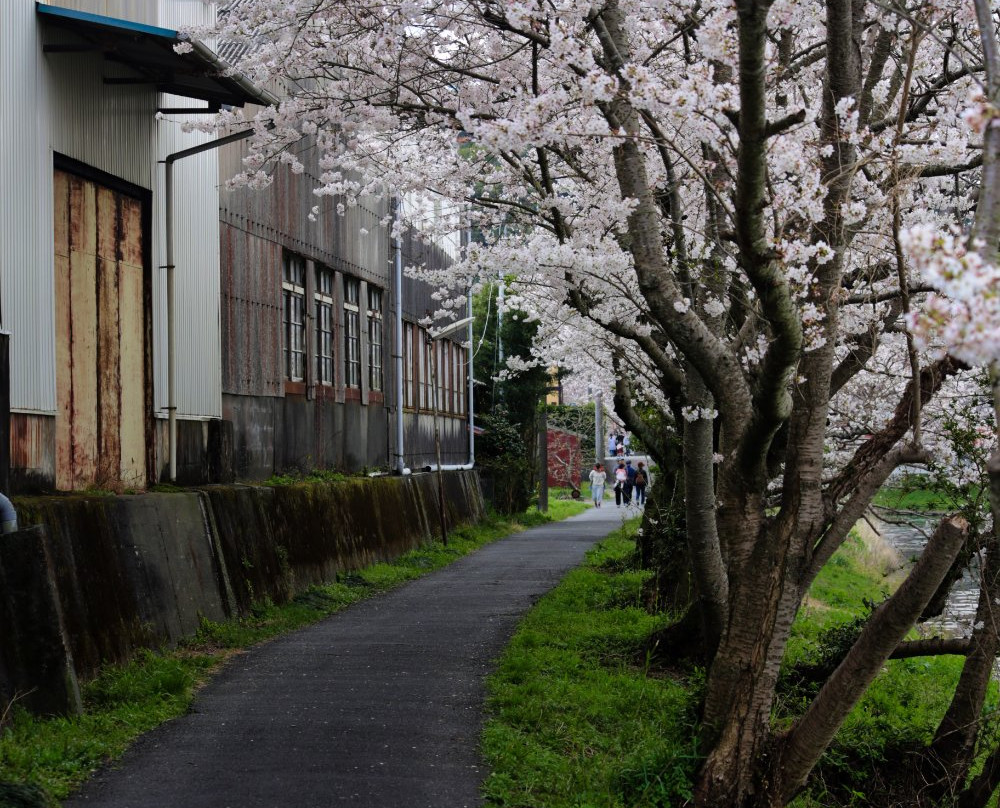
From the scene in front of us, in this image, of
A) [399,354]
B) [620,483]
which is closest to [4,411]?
[399,354]

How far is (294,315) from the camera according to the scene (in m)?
18.3

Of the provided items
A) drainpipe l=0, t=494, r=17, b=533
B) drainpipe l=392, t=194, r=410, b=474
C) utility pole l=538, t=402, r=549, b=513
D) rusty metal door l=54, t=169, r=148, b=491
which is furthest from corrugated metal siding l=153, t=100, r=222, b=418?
utility pole l=538, t=402, r=549, b=513

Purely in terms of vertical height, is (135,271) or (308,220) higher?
(308,220)

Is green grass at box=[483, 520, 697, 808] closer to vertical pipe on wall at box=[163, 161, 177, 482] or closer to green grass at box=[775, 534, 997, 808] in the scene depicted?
green grass at box=[775, 534, 997, 808]

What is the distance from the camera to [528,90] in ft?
34.4

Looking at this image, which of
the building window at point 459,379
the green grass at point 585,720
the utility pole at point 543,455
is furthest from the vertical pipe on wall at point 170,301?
the utility pole at point 543,455

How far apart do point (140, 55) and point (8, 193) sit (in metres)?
2.34

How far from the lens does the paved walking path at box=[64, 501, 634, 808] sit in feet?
23.6

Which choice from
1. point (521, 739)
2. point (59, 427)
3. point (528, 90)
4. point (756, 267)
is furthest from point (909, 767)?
point (59, 427)

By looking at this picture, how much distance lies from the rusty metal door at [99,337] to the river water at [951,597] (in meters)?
7.12

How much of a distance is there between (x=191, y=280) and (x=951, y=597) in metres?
13.3

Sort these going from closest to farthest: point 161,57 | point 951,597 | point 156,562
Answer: point 156,562 → point 161,57 → point 951,597

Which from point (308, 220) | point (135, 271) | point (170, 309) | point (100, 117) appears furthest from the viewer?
point (308, 220)

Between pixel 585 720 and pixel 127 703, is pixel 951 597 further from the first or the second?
pixel 127 703
